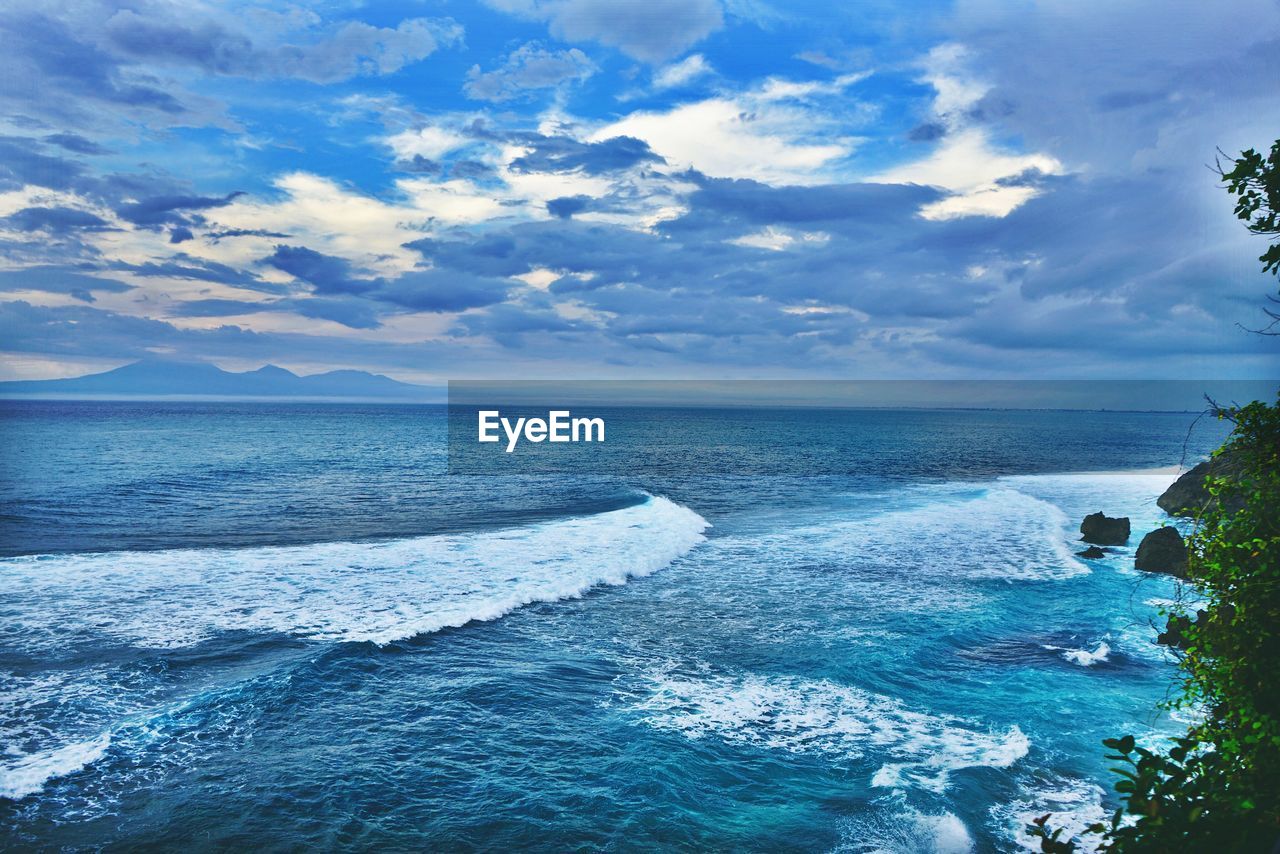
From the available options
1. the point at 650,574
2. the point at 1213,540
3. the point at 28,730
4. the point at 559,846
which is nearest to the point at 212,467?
the point at 650,574

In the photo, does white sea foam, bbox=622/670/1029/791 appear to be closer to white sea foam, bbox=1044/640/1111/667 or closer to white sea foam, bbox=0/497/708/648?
white sea foam, bbox=1044/640/1111/667

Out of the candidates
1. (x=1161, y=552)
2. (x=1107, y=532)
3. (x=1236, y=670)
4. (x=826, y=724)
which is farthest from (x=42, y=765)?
(x=1107, y=532)

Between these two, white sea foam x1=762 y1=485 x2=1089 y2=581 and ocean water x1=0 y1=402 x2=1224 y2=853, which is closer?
ocean water x1=0 y1=402 x2=1224 y2=853

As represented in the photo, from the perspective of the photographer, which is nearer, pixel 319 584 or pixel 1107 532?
pixel 319 584

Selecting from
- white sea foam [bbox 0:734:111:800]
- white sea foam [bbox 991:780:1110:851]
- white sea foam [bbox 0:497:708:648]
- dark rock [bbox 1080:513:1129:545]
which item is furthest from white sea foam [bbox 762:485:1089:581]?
white sea foam [bbox 0:734:111:800]

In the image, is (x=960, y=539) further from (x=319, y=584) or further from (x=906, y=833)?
(x=319, y=584)

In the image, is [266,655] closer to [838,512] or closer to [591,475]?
[838,512]
